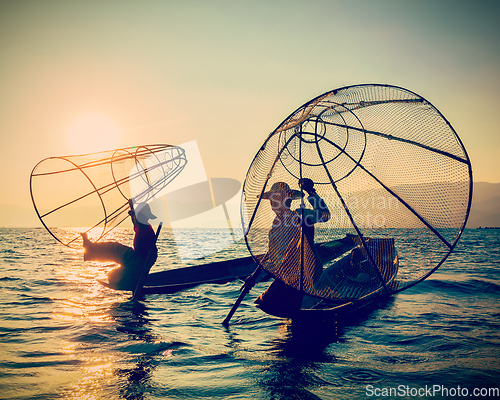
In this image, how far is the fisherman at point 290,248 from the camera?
15.7 feet

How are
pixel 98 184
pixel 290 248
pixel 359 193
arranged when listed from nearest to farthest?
pixel 290 248 → pixel 359 193 → pixel 98 184

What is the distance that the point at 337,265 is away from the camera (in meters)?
6.91

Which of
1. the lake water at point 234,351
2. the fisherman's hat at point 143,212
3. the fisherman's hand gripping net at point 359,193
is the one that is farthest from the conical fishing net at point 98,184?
the fisherman's hand gripping net at point 359,193

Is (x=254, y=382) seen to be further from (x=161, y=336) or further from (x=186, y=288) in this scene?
(x=186, y=288)

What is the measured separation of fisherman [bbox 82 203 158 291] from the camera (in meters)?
7.43

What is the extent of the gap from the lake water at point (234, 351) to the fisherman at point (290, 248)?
0.75 metres

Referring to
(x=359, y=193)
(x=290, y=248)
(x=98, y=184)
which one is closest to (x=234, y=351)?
(x=290, y=248)

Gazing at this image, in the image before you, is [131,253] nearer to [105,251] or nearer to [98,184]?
Result: [105,251]

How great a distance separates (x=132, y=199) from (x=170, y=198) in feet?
4.79

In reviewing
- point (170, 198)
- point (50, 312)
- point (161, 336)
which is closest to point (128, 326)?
point (161, 336)

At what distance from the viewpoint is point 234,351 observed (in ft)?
15.0

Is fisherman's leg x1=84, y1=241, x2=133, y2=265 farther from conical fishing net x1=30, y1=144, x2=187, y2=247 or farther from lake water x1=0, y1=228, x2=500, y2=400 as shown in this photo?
lake water x1=0, y1=228, x2=500, y2=400

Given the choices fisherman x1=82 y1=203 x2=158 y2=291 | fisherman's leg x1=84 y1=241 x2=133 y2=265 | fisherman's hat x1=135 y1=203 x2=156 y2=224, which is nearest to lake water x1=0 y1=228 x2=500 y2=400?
fisherman x1=82 y1=203 x2=158 y2=291

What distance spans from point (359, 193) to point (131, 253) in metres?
5.80
